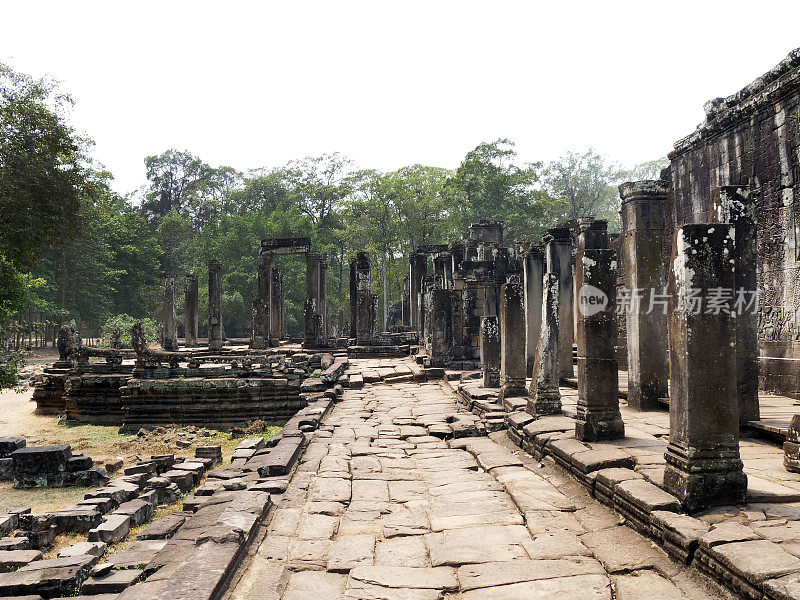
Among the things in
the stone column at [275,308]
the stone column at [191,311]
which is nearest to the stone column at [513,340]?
the stone column at [275,308]

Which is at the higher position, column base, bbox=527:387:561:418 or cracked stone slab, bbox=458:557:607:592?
column base, bbox=527:387:561:418

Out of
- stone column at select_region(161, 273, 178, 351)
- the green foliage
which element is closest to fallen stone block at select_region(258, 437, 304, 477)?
the green foliage

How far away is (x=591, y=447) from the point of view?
600 centimetres

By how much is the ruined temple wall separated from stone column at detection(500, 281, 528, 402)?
3.04 metres

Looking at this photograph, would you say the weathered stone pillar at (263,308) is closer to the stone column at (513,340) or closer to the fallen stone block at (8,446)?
the fallen stone block at (8,446)

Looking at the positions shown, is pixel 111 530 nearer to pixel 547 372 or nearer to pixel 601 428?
pixel 601 428

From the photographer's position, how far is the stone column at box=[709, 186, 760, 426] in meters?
5.54

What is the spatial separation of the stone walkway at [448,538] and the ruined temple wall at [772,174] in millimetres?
5118

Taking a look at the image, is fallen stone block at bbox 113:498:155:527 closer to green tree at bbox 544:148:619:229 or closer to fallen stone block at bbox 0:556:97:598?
fallen stone block at bbox 0:556:97:598

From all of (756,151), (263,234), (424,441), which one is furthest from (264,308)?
(756,151)

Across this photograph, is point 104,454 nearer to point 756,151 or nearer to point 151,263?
point 756,151

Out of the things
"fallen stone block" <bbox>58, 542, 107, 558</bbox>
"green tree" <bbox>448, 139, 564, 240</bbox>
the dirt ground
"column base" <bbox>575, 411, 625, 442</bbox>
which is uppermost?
"green tree" <bbox>448, 139, 564, 240</bbox>

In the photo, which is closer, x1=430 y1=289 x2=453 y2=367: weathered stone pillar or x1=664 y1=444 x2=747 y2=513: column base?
x1=664 y1=444 x2=747 y2=513: column base

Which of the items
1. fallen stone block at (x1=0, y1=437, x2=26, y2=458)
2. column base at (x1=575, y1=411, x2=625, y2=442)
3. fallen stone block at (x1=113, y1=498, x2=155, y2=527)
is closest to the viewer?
fallen stone block at (x1=113, y1=498, x2=155, y2=527)
